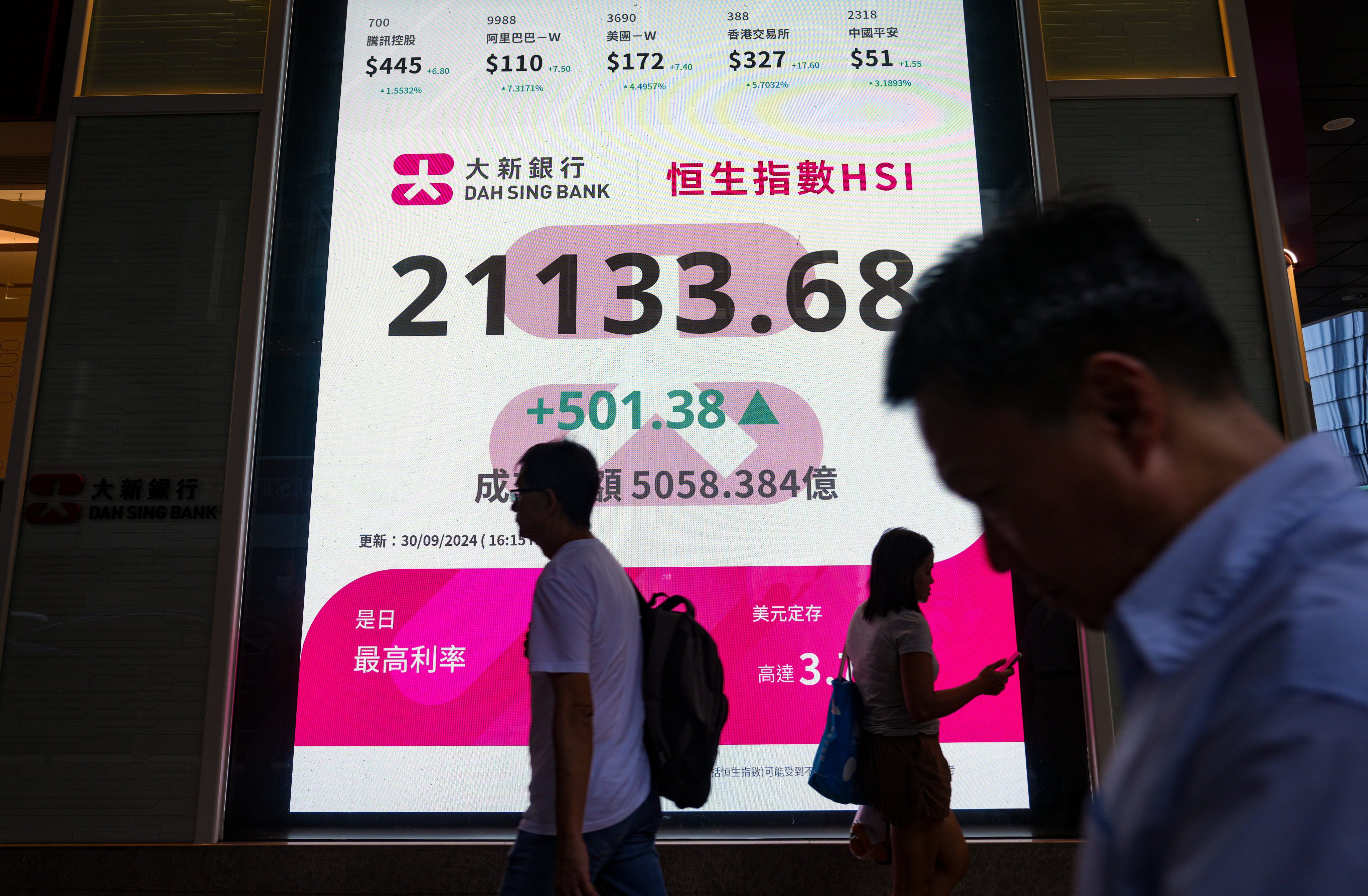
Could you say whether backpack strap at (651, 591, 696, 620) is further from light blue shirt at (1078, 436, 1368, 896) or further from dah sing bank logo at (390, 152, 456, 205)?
dah sing bank logo at (390, 152, 456, 205)

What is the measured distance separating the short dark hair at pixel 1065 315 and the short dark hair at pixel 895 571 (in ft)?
7.91

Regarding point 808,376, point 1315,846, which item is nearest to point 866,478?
point 808,376

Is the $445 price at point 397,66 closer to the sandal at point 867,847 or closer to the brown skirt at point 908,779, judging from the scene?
the brown skirt at point 908,779

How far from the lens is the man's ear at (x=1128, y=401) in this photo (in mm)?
645

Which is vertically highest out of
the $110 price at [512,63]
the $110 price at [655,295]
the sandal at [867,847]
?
the $110 price at [512,63]

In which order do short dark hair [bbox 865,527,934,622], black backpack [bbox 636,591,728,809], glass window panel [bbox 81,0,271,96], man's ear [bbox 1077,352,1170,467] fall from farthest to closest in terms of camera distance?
1. glass window panel [bbox 81,0,271,96]
2. short dark hair [bbox 865,527,934,622]
3. black backpack [bbox 636,591,728,809]
4. man's ear [bbox 1077,352,1170,467]

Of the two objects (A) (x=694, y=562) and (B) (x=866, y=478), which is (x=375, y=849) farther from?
(B) (x=866, y=478)

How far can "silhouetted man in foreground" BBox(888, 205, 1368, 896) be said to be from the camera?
1.51ft

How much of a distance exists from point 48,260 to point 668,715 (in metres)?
3.62

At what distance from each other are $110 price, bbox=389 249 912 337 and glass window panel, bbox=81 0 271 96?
130 cm

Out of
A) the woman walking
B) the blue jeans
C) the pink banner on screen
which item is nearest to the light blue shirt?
the blue jeans

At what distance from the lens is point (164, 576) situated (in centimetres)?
387

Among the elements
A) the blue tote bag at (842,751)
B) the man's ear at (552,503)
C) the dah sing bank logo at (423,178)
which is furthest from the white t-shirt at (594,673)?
the dah sing bank logo at (423,178)

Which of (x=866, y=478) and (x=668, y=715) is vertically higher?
(x=866, y=478)
